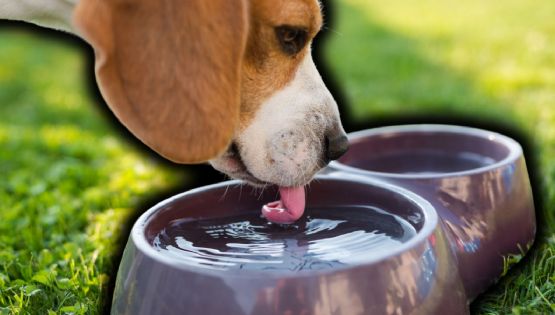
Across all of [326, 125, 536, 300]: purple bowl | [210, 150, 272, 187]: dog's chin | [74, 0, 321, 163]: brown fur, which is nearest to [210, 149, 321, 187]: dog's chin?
[210, 150, 272, 187]: dog's chin

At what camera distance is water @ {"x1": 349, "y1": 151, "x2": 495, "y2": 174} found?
2.60 m

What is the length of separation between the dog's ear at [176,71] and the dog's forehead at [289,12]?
148 mm

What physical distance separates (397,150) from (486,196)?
1.71 feet

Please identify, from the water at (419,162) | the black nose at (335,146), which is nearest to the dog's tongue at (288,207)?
the black nose at (335,146)

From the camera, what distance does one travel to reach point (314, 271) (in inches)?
62.6

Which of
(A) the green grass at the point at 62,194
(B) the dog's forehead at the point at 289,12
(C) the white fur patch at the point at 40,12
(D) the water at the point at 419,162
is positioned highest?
(B) the dog's forehead at the point at 289,12

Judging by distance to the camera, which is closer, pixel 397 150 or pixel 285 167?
pixel 285 167

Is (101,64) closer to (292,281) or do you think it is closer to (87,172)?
(292,281)

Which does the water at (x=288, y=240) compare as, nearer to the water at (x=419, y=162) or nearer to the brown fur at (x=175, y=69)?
the brown fur at (x=175, y=69)

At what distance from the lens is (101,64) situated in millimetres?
1762

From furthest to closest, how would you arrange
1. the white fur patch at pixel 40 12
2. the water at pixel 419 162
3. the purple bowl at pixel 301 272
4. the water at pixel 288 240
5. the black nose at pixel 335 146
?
the water at pixel 419 162 → the white fur patch at pixel 40 12 → the black nose at pixel 335 146 → the water at pixel 288 240 → the purple bowl at pixel 301 272

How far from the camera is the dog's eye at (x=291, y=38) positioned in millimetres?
2043

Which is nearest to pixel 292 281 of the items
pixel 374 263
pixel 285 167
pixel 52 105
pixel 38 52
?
pixel 374 263

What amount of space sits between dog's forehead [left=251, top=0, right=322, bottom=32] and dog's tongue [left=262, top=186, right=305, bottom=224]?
39 cm
